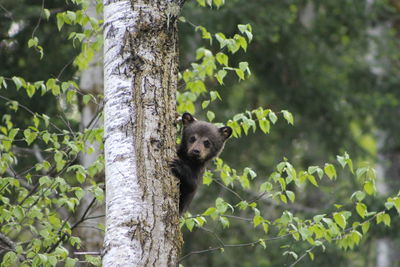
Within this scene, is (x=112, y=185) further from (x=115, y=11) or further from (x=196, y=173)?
(x=196, y=173)

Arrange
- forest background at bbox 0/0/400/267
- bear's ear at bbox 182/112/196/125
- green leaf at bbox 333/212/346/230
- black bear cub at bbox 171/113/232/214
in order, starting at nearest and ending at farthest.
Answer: green leaf at bbox 333/212/346/230
black bear cub at bbox 171/113/232/214
bear's ear at bbox 182/112/196/125
forest background at bbox 0/0/400/267

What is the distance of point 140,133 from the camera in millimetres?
4852

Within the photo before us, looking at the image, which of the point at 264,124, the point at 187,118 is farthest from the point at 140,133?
the point at 187,118

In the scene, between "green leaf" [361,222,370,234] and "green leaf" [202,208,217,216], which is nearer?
"green leaf" [202,208,217,216]

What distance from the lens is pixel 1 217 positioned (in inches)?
235

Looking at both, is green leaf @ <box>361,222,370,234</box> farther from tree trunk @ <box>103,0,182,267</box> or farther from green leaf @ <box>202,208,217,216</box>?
tree trunk @ <box>103,0,182,267</box>

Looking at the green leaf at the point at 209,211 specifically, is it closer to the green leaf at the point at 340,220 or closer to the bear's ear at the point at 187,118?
the green leaf at the point at 340,220

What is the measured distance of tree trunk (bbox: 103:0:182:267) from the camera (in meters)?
4.52

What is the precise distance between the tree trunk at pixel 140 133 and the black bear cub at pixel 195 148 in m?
1.23

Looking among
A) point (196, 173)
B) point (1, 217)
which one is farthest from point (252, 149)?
point (1, 217)

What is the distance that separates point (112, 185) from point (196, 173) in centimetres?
212

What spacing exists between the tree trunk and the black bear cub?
4.05 ft

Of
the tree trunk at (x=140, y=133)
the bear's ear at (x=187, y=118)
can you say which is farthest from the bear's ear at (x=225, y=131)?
the tree trunk at (x=140, y=133)

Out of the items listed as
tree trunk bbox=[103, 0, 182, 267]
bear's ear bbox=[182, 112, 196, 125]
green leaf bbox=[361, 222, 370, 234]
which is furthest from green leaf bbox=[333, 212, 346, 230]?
bear's ear bbox=[182, 112, 196, 125]
